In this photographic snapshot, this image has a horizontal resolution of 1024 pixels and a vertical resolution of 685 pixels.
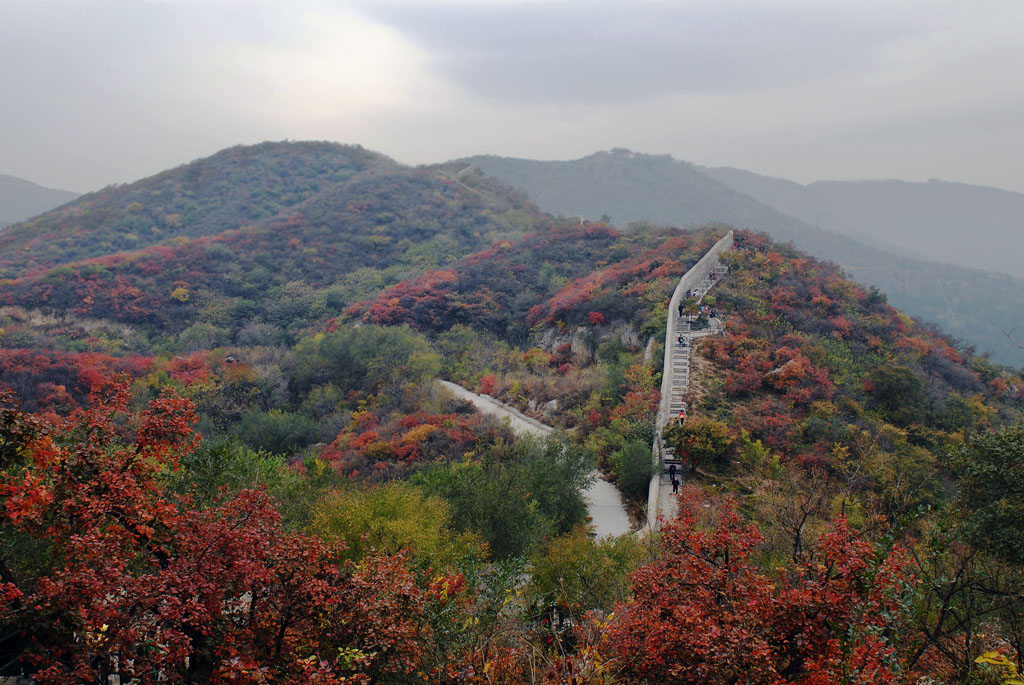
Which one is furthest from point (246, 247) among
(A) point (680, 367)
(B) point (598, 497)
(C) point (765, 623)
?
(C) point (765, 623)

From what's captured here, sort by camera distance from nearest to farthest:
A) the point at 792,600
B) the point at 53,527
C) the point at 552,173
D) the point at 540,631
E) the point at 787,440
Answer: the point at 792,600 → the point at 53,527 → the point at 540,631 → the point at 787,440 → the point at 552,173

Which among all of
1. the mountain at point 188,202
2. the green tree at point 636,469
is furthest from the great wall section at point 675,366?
the mountain at point 188,202

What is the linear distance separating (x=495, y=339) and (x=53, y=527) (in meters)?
24.1

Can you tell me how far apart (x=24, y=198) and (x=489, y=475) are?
5887 inches

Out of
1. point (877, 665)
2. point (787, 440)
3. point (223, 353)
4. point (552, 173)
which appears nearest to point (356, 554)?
point (877, 665)

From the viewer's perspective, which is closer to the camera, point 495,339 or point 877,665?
point 877,665

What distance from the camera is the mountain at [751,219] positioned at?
261 feet

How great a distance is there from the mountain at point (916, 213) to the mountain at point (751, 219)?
34.2 metres

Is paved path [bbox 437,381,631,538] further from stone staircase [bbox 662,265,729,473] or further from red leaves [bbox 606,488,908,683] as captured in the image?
red leaves [bbox 606,488,908,683]

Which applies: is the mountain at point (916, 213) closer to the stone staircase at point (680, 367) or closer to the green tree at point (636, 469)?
the stone staircase at point (680, 367)

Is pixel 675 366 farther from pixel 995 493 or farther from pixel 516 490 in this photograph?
pixel 995 493

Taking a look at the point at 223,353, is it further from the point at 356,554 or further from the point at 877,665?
the point at 877,665

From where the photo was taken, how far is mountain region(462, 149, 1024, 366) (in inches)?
3135

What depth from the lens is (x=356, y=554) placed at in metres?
9.71
